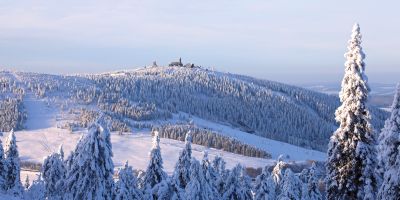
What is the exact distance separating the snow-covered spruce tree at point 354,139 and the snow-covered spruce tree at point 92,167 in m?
13.1

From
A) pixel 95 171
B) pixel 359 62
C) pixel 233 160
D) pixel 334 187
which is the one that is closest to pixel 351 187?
pixel 334 187

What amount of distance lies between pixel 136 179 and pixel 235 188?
829cm

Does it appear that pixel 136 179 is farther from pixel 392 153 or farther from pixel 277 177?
pixel 392 153

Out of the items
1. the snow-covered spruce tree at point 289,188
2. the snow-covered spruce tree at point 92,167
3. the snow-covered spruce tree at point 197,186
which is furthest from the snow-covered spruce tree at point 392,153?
the snow-covered spruce tree at point 197,186

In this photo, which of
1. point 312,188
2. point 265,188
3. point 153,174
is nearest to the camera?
point 153,174

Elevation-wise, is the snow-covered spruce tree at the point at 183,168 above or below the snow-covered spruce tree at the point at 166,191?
above

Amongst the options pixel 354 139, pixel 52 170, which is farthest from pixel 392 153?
pixel 52 170

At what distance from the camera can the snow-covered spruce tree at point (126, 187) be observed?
41.1m

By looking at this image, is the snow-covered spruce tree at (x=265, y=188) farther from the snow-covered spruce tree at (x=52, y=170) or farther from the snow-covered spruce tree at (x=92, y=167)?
the snow-covered spruce tree at (x=52, y=170)

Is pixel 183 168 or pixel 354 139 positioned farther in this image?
pixel 183 168

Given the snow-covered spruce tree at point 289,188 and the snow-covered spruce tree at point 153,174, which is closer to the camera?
the snow-covered spruce tree at point 289,188

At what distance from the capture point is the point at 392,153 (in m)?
27.7

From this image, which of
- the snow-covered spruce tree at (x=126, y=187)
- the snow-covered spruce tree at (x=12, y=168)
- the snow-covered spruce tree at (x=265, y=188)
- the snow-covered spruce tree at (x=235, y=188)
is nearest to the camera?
the snow-covered spruce tree at (x=126, y=187)

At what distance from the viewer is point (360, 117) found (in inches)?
1214
